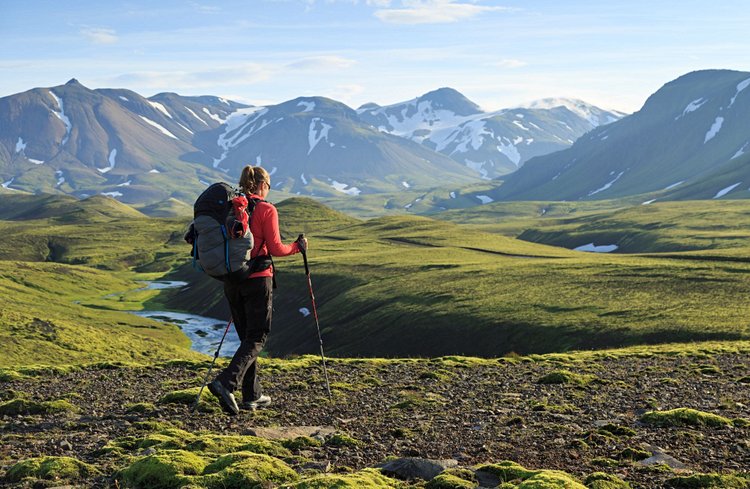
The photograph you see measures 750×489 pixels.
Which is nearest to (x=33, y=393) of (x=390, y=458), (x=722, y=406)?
(x=390, y=458)

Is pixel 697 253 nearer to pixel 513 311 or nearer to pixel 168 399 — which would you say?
pixel 513 311

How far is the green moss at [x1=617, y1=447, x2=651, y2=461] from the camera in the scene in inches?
634

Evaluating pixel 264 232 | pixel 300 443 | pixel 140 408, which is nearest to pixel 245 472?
pixel 300 443

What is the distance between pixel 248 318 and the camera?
19641 millimetres

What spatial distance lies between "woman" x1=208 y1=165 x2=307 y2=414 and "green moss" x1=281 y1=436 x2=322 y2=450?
3.00 m

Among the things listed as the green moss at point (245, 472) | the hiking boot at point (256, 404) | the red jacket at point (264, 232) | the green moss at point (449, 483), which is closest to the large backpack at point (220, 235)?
the red jacket at point (264, 232)

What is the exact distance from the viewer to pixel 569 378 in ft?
90.8

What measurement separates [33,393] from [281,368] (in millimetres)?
10117

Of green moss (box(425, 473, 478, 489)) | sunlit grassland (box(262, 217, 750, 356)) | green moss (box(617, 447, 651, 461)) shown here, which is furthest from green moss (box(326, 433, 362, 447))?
sunlit grassland (box(262, 217, 750, 356))

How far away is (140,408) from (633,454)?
13.9 m

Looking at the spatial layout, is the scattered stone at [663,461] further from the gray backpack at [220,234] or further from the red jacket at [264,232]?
the gray backpack at [220,234]

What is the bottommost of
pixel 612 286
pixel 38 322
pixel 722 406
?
pixel 38 322

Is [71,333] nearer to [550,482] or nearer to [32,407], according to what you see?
[32,407]

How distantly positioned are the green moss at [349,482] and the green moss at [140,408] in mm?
9095
